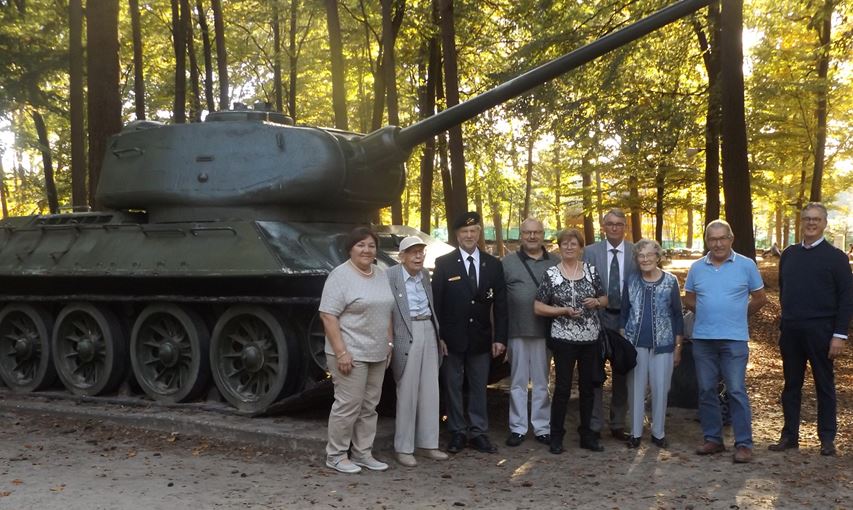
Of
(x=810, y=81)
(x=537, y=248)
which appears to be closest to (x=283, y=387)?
(x=537, y=248)

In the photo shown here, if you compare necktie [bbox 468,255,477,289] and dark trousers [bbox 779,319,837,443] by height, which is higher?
necktie [bbox 468,255,477,289]

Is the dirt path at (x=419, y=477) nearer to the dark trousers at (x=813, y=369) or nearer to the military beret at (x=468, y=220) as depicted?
the dark trousers at (x=813, y=369)

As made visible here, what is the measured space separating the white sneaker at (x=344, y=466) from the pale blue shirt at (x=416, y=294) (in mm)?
1195

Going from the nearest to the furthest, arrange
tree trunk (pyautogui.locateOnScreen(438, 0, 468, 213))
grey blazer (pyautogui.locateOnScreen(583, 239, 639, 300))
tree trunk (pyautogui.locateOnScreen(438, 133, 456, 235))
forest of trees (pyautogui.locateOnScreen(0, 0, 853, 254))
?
grey blazer (pyautogui.locateOnScreen(583, 239, 639, 300)), forest of trees (pyautogui.locateOnScreen(0, 0, 853, 254)), tree trunk (pyautogui.locateOnScreen(438, 0, 468, 213)), tree trunk (pyautogui.locateOnScreen(438, 133, 456, 235))

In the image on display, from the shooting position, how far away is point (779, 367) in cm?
1148

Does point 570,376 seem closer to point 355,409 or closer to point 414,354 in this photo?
point 414,354

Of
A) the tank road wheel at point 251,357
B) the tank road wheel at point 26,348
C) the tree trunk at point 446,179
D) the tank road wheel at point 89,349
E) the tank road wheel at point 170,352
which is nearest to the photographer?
the tank road wheel at point 251,357

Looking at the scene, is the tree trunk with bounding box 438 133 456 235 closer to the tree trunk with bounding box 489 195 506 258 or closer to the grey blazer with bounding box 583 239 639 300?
the grey blazer with bounding box 583 239 639 300

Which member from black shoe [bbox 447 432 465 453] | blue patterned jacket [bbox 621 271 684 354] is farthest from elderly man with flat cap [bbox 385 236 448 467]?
blue patterned jacket [bbox 621 271 684 354]

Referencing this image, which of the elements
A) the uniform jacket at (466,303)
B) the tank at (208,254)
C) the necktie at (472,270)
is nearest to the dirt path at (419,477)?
the uniform jacket at (466,303)

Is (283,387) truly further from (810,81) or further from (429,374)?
(810,81)

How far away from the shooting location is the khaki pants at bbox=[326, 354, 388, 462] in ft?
22.1

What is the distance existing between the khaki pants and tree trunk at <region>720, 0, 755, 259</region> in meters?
7.03

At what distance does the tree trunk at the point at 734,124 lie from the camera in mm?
12117
